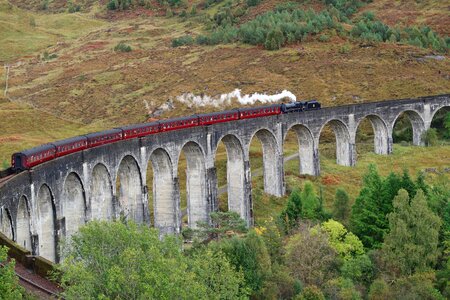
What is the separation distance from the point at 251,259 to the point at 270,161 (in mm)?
37536

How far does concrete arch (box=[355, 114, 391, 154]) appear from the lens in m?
100

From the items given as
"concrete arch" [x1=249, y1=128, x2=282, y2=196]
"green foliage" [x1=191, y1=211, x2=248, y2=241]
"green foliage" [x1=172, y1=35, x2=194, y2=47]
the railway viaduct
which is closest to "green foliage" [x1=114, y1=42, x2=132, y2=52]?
"green foliage" [x1=172, y1=35, x2=194, y2=47]

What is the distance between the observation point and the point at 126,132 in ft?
222

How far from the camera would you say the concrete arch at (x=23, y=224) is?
171 feet

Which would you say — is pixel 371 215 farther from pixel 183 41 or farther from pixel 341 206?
pixel 183 41

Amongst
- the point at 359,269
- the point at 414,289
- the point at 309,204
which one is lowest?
the point at 414,289

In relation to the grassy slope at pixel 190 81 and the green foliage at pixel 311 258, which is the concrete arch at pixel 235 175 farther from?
the green foliage at pixel 311 258

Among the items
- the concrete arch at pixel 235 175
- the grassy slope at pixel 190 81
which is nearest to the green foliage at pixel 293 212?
the concrete arch at pixel 235 175

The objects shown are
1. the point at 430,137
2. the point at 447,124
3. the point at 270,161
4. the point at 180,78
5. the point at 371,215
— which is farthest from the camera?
the point at 180,78

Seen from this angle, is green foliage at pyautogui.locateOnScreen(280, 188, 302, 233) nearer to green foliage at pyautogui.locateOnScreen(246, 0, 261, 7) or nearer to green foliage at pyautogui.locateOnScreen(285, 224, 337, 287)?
green foliage at pyautogui.locateOnScreen(285, 224, 337, 287)

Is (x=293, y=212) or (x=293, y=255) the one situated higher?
(x=293, y=212)

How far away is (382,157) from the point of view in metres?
99.4

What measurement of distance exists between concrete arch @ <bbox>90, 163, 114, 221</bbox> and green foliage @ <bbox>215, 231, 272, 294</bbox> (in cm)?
1728

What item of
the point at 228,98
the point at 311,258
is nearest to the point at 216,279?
the point at 311,258
